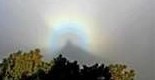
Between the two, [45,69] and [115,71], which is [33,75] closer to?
[45,69]

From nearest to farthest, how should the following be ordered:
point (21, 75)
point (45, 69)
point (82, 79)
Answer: point (82, 79), point (45, 69), point (21, 75)

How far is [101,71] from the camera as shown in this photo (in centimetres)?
1609

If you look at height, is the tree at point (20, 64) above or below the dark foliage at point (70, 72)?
above

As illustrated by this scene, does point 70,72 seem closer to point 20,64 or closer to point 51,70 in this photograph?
point 51,70

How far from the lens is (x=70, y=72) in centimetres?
1549

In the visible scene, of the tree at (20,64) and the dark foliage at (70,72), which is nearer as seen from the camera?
the dark foliage at (70,72)

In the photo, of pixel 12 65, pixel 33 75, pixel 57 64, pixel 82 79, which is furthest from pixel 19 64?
pixel 82 79

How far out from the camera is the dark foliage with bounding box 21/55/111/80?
15.3 metres

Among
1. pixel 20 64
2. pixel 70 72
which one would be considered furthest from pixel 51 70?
pixel 20 64

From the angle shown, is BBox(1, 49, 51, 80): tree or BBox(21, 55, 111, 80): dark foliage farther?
BBox(1, 49, 51, 80): tree

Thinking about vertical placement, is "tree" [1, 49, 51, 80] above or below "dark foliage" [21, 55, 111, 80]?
above

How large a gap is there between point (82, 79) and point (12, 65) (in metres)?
4.40

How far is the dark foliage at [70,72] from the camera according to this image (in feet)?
50.2

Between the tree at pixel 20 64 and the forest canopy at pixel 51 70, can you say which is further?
the tree at pixel 20 64
